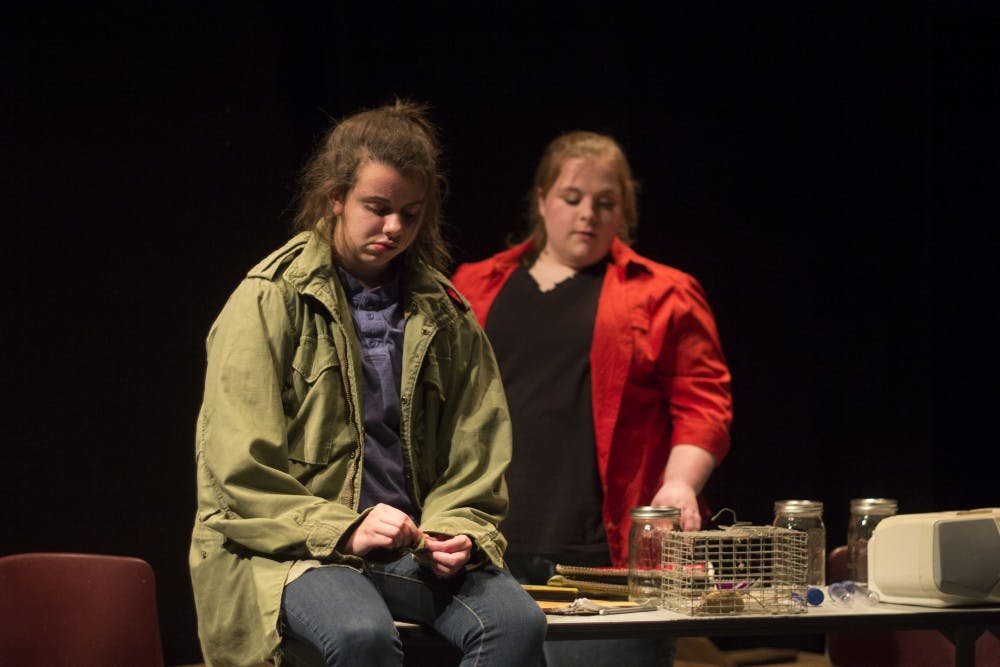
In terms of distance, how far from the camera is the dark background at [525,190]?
373 centimetres

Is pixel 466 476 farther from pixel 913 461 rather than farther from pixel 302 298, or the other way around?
pixel 913 461

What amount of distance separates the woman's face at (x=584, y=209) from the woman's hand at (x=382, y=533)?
1.27 meters

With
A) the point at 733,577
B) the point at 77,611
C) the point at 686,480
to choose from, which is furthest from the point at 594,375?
the point at 77,611

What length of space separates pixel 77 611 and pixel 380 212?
101 centimetres

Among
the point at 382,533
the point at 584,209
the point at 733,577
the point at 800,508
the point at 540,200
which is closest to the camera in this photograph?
the point at 382,533

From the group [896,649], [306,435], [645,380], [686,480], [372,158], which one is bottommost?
[896,649]

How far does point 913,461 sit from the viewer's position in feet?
14.4

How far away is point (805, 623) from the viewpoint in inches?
97.3

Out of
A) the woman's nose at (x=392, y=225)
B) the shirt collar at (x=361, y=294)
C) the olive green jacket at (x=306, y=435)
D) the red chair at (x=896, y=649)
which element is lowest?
the red chair at (x=896, y=649)

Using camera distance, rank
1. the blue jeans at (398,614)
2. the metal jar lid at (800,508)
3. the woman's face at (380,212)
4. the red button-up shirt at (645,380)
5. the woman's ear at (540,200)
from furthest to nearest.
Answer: the woman's ear at (540,200), the red button-up shirt at (645,380), the metal jar lid at (800,508), the woman's face at (380,212), the blue jeans at (398,614)

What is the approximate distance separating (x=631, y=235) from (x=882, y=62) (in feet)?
3.29

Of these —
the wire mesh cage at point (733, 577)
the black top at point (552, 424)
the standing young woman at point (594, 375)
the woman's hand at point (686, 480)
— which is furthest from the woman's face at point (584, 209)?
the wire mesh cage at point (733, 577)

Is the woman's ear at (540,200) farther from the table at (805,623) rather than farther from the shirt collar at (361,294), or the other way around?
the table at (805,623)

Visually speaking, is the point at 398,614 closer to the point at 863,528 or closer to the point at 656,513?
the point at 656,513
